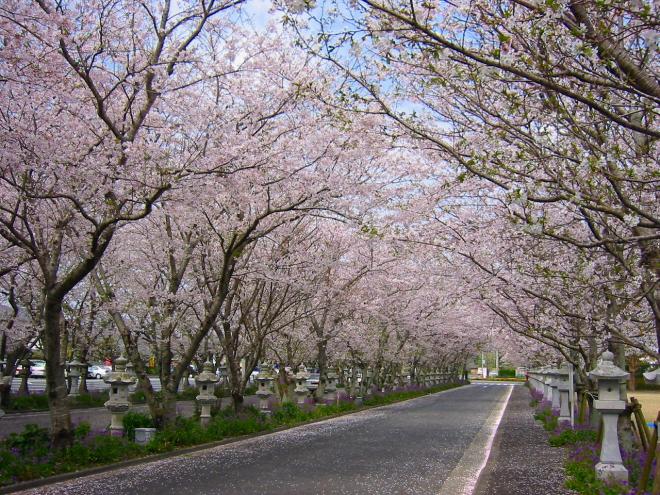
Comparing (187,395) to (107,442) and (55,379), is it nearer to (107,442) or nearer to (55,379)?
(107,442)

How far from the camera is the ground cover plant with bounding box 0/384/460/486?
9834 millimetres

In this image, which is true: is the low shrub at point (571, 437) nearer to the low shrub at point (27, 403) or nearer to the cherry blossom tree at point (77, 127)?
the cherry blossom tree at point (77, 127)

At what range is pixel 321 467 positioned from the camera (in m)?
11.6

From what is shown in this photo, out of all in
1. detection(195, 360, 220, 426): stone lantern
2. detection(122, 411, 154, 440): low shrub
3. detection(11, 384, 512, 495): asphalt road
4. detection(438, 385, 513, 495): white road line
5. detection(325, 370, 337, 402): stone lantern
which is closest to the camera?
detection(11, 384, 512, 495): asphalt road

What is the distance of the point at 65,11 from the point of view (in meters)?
9.19

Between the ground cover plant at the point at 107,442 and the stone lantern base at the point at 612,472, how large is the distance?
8.27m

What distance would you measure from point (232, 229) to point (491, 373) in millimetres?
102933

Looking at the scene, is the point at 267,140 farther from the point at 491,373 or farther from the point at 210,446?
the point at 491,373

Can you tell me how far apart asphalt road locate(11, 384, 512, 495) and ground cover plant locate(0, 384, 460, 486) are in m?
0.47

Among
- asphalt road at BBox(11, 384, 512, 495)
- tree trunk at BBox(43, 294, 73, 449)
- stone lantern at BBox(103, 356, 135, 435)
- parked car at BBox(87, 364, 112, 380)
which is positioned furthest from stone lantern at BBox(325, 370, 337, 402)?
parked car at BBox(87, 364, 112, 380)

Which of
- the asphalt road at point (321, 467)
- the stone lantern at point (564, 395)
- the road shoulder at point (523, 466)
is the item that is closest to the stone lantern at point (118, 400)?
the asphalt road at point (321, 467)

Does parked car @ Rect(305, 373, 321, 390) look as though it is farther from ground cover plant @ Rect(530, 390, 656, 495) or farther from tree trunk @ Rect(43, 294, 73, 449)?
tree trunk @ Rect(43, 294, 73, 449)

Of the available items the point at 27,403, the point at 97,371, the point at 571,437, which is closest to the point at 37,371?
the point at 97,371

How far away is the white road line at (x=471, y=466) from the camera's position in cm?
970
